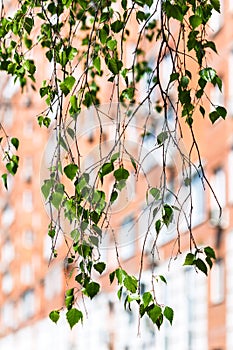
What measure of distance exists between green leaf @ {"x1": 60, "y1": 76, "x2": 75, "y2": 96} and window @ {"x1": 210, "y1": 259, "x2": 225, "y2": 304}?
39.2 ft

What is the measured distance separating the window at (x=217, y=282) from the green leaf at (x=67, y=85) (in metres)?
11.9

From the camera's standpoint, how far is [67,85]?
2766 mm

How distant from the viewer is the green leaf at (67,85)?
2762 mm

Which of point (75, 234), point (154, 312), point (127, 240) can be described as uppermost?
point (127, 240)

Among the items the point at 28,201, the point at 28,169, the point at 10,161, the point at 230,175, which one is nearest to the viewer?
the point at 10,161

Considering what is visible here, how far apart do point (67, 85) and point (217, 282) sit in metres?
12.3

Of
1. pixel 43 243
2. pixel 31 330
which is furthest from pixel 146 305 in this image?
pixel 31 330

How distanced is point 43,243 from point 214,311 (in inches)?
623

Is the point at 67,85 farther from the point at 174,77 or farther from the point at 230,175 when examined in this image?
the point at 230,175

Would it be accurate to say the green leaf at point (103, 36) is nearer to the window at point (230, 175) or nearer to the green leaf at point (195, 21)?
the green leaf at point (195, 21)

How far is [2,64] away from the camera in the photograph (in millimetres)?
3311

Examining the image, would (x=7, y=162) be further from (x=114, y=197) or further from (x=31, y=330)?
(x=31, y=330)

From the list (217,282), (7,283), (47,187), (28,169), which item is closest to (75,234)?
(47,187)

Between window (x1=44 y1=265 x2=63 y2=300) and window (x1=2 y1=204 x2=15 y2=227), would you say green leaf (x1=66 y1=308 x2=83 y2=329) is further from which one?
window (x1=2 y1=204 x2=15 y2=227)
